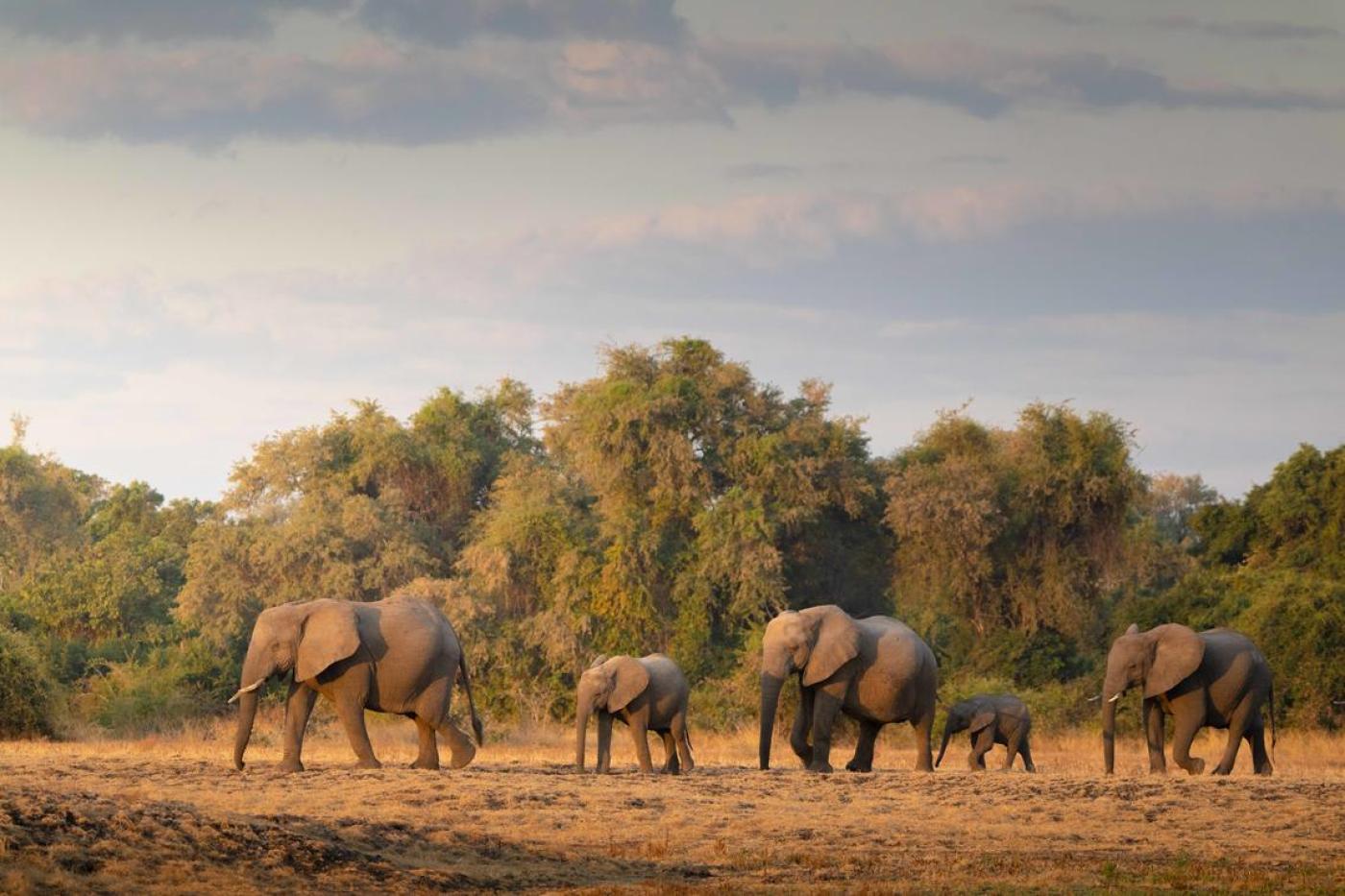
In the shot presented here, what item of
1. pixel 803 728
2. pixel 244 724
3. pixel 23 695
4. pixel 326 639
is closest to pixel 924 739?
pixel 803 728

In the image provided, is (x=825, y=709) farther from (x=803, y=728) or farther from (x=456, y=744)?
(x=456, y=744)

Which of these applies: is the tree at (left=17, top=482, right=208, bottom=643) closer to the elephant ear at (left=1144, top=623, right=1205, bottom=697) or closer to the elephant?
the elephant

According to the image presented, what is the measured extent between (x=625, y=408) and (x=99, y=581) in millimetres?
12780

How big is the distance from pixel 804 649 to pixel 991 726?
3.68 m

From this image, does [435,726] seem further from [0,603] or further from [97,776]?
[0,603]

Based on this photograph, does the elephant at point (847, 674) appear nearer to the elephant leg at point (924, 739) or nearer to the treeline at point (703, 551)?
the elephant leg at point (924, 739)

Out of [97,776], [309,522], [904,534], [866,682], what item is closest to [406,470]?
[309,522]

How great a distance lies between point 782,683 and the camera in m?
25.8

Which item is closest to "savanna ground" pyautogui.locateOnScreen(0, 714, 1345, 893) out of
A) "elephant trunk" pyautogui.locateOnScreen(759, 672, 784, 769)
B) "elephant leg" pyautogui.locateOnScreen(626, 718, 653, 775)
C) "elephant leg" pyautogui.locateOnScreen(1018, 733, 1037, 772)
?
"elephant leg" pyautogui.locateOnScreen(626, 718, 653, 775)

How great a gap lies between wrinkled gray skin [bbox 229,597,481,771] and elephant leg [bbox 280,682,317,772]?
16 millimetres

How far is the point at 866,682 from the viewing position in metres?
25.8

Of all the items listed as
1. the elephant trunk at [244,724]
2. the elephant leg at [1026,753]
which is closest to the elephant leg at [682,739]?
the elephant trunk at [244,724]

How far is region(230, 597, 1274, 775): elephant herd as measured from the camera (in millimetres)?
23047

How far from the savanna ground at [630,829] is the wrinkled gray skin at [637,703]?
0.49 metres
